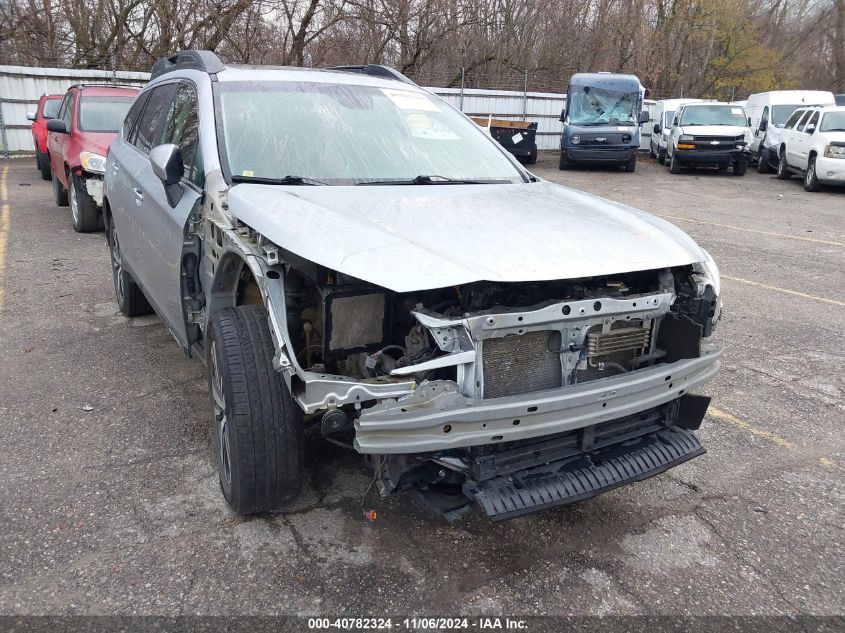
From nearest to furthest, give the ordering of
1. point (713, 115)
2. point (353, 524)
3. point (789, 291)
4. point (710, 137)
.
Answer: point (353, 524) < point (789, 291) < point (710, 137) < point (713, 115)

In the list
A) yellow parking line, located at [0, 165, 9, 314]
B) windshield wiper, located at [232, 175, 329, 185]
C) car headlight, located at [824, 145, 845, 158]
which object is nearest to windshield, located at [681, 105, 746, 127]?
car headlight, located at [824, 145, 845, 158]

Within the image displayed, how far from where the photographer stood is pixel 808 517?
126 inches

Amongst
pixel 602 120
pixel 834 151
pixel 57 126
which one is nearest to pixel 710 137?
pixel 602 120

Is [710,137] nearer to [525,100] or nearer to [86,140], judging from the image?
[525,100]

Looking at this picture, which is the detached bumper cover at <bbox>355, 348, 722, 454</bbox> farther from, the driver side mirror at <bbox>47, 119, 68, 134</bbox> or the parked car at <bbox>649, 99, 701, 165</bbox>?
the parked car at <bbox>649, 99, 701, 165</bbox>

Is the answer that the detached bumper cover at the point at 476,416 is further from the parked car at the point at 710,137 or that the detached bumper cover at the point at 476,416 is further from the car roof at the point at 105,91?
the parked car at the point at 710,137

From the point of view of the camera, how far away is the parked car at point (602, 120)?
18.8 m

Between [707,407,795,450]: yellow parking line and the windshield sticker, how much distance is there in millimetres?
2533

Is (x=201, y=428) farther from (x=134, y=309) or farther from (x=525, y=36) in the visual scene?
(x=525, y=36)

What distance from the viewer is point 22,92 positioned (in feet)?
57.4

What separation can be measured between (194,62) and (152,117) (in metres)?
0.67

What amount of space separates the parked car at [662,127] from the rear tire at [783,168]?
3.46m

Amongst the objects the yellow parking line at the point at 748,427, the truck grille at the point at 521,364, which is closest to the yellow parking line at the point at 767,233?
the yellow parking line at the point at 748,427

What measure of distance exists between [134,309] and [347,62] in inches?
745
